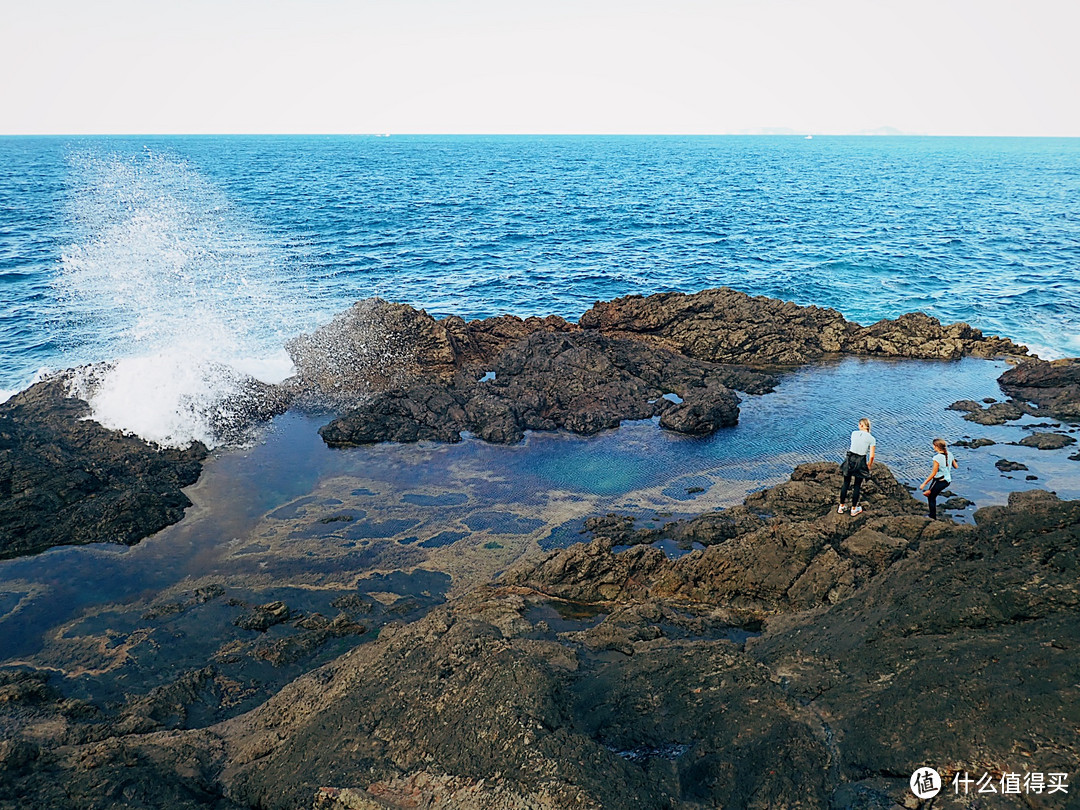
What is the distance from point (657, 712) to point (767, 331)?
18.2 m

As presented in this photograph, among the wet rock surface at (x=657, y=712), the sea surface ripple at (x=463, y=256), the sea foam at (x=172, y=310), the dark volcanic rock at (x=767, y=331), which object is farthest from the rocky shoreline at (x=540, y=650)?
the sea surface ripple at (x=463, y=256)

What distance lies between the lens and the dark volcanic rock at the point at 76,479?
12.0 meters

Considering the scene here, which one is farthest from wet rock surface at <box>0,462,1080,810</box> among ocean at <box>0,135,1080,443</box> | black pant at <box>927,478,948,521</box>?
ocean at <box>0,135,1080,443</box>

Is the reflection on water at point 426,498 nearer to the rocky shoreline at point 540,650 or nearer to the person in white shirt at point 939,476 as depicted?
the rocky shoreline at point 540,650

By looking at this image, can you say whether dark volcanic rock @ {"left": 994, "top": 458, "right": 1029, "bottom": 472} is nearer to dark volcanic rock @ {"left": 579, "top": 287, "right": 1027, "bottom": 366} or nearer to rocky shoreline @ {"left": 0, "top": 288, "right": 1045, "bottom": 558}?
rocky shoreline @ {"left": 0, "top": 288, "right": 1045, "bottom": 558}

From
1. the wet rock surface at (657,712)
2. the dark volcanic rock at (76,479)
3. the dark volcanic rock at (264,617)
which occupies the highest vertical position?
the wet rock surface at (657,712)

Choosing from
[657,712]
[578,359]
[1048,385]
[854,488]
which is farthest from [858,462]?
[1048,385]

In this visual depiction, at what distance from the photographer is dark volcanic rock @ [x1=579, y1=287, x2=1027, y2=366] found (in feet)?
71.8

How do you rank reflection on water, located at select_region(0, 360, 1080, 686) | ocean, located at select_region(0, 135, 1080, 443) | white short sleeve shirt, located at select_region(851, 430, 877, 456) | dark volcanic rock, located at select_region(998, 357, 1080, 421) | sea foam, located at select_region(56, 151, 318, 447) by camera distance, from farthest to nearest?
ocean, located at select_region(0, 135, 1080, 443)
dark volcanic rock, located at select_region(998, 357, 1080, 421)
sea foam, located at select_region(56, 151, 318, 447)
white short sleeve shirt, located at select_region(851, 430, 877, 456)
reflection on water, located at select_region(0, 360, 1080, 686)

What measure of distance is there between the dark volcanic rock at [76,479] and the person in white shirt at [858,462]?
11775 mm

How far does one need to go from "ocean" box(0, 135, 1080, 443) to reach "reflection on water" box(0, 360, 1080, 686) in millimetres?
4025

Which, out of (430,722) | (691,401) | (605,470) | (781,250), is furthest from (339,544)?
(781,250)

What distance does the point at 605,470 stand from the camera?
14.6 metres

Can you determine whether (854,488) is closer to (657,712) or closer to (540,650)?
(540,650)
